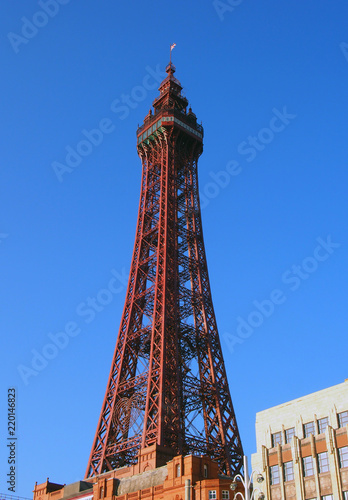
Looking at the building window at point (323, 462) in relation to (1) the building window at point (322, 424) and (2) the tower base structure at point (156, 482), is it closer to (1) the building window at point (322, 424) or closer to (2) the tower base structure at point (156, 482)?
(1) the building window at point (322, 424)

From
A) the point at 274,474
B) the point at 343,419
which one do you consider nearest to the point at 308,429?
the point at 343,419

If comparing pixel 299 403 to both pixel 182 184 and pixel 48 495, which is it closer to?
pixel 48 495

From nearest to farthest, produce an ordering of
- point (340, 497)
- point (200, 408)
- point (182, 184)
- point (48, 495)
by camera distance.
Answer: point (340, 497) < point (48, 495) < point (200, 408) < point (182, 184)

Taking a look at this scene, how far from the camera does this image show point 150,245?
269ft

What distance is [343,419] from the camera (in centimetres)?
3597

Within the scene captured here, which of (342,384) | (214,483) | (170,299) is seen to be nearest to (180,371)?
(170,299)

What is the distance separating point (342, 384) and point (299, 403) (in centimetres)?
305

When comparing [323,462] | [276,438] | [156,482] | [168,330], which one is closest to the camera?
[323,462]

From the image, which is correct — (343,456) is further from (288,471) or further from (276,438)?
(276,438)

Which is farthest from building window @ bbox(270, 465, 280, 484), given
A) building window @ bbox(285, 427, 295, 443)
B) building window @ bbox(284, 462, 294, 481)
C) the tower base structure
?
the tower base structure

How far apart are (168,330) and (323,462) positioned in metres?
38.6

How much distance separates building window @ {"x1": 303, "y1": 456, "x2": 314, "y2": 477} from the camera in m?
35.6

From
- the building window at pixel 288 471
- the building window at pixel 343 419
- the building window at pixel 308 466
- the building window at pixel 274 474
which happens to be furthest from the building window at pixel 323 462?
the building window at pixel 274 474

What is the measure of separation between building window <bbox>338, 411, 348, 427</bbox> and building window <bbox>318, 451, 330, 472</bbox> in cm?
182
